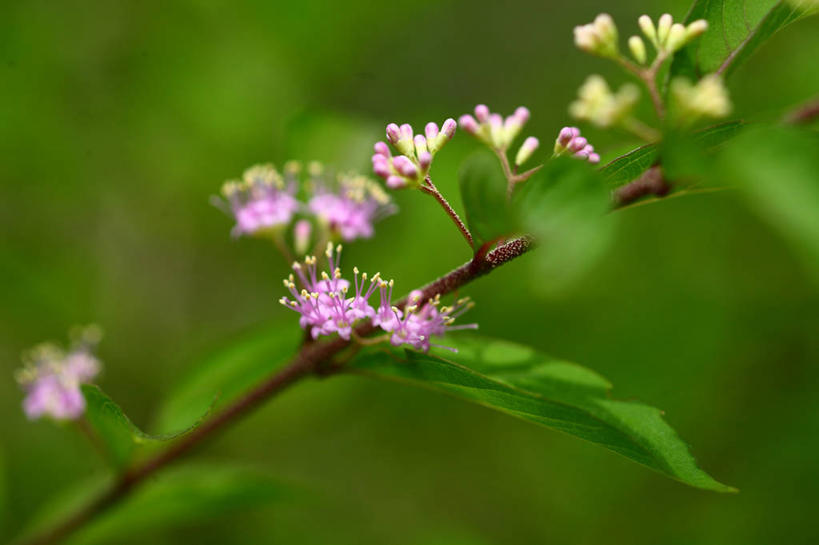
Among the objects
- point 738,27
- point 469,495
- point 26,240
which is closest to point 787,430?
point 469,495

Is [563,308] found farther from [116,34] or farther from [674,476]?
[116,34]

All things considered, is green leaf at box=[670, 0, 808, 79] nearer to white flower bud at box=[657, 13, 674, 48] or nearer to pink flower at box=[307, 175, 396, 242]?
white flower bud at box=[657, 13, 674, 48]

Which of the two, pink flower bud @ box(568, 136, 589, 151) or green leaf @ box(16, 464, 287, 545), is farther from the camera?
green leaf @ box(16, 464, 287, 545)

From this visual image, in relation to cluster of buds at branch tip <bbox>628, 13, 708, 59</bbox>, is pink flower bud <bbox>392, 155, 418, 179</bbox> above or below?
above

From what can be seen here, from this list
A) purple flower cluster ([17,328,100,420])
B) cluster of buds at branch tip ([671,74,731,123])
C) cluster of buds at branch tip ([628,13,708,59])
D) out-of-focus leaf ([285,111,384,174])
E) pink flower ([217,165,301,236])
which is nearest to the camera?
cluster of buds at branch tip ([671,74,731,123])

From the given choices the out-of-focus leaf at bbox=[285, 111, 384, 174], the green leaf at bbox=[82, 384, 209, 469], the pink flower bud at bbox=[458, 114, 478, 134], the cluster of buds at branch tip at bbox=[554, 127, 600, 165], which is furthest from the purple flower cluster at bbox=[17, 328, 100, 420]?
the cluster of buds at branch tip at bbox=[554, 127, 600, 165]

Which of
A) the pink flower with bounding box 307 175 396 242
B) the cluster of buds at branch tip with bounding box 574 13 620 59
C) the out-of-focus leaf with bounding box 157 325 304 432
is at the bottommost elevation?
the cluster of buds at branch tip with bounding box 574 13 620 59

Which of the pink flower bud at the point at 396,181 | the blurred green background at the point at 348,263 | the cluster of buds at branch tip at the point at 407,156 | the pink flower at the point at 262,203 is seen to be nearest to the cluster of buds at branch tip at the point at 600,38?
the cluster of buds at branch tip at the point at 407,156

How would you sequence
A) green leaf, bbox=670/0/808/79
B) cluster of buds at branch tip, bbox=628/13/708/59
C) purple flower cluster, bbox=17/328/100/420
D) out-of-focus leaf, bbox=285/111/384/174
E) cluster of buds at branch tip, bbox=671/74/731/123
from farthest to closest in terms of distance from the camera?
out-of-focus leaf, bbox=285/111/384/174 → purple flower cluster, bbox=17/328/100/420 → green leaf, bbox=670/0/808/79 → cluster of buds at branch tip, bbox=628/13/708/59 → cluster of buds at branch tip, bbox=671/74/731/123
